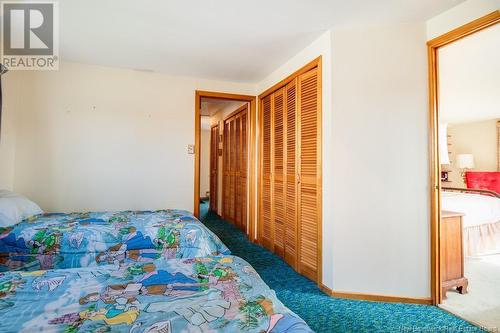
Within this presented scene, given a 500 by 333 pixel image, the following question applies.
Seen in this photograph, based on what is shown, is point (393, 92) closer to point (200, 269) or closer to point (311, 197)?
point (311, 197)

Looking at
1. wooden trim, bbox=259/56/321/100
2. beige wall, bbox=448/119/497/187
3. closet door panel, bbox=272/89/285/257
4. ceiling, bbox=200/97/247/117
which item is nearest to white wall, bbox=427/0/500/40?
wooden trim, bbox=259/56/321/100

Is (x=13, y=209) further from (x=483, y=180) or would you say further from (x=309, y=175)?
(x=483, y=180)

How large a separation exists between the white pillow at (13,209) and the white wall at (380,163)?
2660 mm

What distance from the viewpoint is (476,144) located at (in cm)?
549

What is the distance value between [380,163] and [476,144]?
4835 millimetres

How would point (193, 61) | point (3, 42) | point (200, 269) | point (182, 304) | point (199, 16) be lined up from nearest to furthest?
point (182, 304), point (200, 269), point (199, 16), point (3, 42), point (193, 61)

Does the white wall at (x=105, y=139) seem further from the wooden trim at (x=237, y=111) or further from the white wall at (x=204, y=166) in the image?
the white wall at (x=204, y=166)

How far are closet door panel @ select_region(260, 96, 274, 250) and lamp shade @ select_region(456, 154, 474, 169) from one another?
172 inches

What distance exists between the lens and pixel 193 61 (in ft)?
10.5

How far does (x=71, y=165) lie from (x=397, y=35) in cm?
379

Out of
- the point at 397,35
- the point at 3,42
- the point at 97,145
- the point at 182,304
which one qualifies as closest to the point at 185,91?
the point at 97,145

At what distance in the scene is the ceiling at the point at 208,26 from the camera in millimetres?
2068

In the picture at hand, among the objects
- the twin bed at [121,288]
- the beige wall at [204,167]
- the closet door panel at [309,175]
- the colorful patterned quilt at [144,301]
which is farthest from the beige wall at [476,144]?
the beige wall at [204,167]

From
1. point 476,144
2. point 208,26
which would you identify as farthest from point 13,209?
point 476,144
